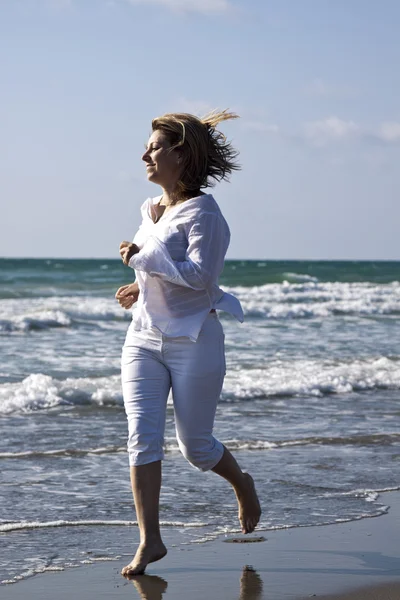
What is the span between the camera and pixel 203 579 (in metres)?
4.02

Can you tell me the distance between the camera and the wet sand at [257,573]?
3836 millimetres

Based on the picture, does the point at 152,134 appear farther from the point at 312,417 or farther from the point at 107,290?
the point at 107,290

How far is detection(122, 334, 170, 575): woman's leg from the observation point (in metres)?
3.94

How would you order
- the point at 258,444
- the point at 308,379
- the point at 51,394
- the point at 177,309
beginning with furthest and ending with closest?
the point at 308,379 < the point at 51,394 < the point at 258,444 < the point at 177,309

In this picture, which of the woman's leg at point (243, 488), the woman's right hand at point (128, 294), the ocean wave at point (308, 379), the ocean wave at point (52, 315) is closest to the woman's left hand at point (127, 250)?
the woman's right hand at point (128, 294)

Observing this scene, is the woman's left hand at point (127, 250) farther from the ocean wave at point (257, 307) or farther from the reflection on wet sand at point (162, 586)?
the ocean wave at point (257, 307)

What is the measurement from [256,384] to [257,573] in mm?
6367

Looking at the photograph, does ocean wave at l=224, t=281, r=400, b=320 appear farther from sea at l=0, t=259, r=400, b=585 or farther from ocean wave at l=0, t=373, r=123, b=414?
ocean wave at l=0, t=373, r=123, b=414

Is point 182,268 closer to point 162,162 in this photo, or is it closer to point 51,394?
point 162,162

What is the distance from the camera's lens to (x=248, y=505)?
442 cm

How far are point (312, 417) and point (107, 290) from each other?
91.8 ft

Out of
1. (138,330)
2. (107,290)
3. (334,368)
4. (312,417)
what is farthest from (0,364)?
(107,290)

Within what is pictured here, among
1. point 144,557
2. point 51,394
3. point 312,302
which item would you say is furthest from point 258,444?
point 312,302

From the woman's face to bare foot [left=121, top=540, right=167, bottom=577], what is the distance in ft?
4.87
